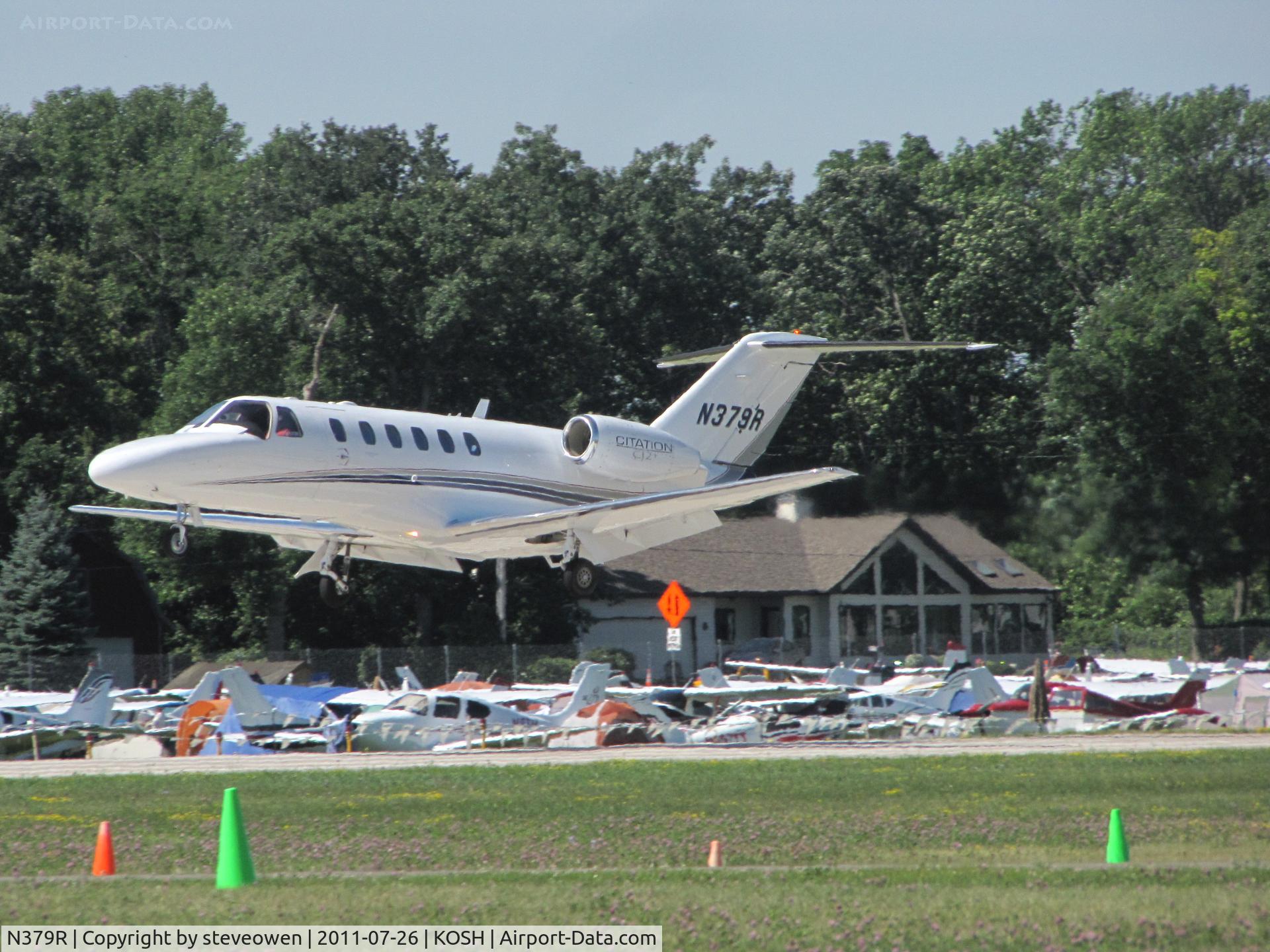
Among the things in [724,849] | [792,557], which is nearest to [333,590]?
[724,849]

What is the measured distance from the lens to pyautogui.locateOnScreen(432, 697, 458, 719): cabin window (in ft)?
89.0

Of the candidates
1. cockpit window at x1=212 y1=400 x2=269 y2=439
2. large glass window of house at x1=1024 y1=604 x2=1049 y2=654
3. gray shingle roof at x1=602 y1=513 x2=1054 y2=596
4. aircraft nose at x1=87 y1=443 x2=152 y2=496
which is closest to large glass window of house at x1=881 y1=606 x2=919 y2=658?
gray shingle roof at x1=602 y1=513 x2=1054 y2=596

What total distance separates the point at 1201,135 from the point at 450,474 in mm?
59899

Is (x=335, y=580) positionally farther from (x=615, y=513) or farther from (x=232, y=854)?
(x=232, y=854)

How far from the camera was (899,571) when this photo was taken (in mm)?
53375

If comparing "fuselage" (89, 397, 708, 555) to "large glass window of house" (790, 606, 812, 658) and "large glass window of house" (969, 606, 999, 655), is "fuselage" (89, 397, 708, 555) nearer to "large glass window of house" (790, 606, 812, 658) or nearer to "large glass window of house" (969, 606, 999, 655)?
"large glass window of house" (790, 606, 812, 658)

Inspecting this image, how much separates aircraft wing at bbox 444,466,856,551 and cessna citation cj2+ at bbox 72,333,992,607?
0.03 m

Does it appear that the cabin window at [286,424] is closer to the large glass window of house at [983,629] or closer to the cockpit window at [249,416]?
the cockpit window at [249,416]

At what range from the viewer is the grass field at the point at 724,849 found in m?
9.33

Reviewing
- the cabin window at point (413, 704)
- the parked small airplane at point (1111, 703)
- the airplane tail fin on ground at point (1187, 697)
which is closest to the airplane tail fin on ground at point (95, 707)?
the cabin window at point (413, 704)

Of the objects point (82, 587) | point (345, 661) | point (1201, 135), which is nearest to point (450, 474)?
point (345, 661)

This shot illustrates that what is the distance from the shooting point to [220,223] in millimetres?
61250

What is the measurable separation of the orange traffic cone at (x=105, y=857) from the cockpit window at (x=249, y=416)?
35.6 ft

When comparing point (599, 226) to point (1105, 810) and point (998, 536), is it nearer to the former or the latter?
point (998, 536)
